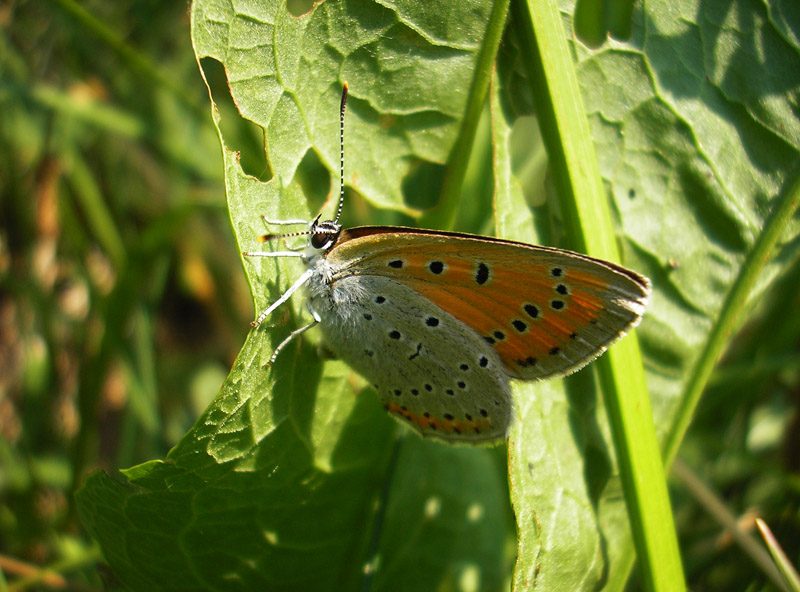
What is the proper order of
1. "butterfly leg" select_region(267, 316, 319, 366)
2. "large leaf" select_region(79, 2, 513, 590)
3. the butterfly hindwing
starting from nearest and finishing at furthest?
"large leaf" select_region(79, 2, 513, 590), "butterfly leg" select_region(267, 316, 319, 366), the butterfly hindwing

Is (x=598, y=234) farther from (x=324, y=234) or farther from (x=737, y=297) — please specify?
(x=324, y=234)

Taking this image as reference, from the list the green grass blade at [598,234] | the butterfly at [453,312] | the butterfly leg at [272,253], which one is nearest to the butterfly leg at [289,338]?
the butterfly at [453,312]

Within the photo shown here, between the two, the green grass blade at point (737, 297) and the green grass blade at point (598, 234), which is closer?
the green grass blade at point (598, 234)

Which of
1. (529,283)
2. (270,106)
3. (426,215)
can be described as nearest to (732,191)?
(529,283)

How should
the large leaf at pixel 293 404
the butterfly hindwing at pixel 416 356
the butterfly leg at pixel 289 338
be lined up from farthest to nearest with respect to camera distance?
the butterfly hindwing at pixel 416 356 → the butterfly leg at pixel 289 338 → the large leaf at pixel 293 404

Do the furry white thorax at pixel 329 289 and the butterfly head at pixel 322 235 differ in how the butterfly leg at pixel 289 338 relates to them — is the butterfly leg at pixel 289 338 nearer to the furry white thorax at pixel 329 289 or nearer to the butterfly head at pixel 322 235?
the furry white thorax at pixel 329 289

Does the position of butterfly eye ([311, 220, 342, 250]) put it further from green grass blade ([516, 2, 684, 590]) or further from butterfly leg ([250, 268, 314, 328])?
green grass blade ([516, 2, 684, 590])

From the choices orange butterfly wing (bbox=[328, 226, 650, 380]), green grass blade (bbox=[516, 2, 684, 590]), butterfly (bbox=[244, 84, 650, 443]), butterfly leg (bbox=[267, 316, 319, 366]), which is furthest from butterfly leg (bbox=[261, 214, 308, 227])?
green grass blade (bbox=[516, 2, 684, 590])

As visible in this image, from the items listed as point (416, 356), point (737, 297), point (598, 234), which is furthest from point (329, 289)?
point (737, 297)

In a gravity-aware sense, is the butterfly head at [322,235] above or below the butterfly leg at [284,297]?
above
